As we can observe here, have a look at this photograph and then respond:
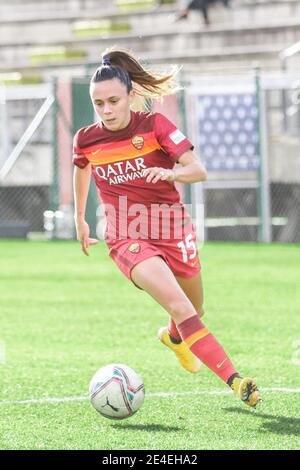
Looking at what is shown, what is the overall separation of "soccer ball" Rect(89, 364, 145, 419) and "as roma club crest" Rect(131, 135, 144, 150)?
1.28 meters

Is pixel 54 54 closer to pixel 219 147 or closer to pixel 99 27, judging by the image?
pixel 99 27

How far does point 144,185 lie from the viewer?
22.1 feet

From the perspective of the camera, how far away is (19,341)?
31.0 feet

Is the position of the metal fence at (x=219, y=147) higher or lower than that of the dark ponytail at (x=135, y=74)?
lower

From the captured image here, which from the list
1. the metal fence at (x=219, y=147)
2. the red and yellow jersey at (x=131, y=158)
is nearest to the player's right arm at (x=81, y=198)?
the red and yellow jersey at (x=131, y=158)

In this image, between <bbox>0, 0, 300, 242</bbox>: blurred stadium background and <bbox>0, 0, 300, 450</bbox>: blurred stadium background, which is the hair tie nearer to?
<bbox>0, 0, 300, 450</bbox>: blurred stadium background

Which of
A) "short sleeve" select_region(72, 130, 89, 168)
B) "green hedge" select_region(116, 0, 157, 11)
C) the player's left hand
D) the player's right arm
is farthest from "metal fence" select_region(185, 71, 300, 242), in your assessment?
the player's left hand

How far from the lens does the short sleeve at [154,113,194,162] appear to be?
6.51 m

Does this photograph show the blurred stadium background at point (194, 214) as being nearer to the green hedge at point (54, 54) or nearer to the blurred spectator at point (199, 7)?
the green hedge at point (54, 54)

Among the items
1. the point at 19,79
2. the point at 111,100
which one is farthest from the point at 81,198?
the point at 19,79

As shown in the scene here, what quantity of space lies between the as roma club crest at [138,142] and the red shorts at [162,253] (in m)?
0.55

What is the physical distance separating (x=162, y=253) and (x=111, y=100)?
94cm

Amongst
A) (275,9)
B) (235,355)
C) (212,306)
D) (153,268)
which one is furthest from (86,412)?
(275,9)

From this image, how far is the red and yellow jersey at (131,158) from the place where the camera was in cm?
665
